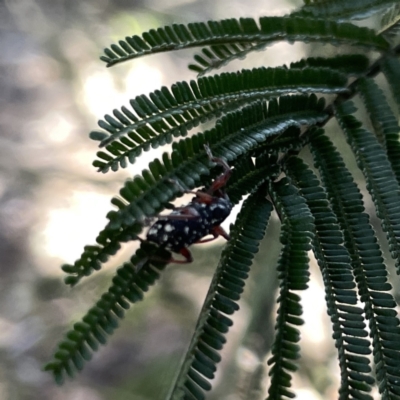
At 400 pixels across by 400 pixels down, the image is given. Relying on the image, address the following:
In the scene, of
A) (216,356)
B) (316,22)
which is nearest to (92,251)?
(216,356)

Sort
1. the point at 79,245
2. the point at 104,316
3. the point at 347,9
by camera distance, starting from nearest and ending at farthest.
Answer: the point at 104,316 < the point at 347,9 < the point at 79,245

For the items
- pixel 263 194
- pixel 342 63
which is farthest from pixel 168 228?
pixel 342 63

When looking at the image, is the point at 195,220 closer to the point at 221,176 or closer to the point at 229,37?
the point at 221,176

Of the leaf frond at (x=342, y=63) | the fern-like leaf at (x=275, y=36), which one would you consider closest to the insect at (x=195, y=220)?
the fern-like leaf at (x=275, y=36)

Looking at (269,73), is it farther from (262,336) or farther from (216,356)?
(262,336)

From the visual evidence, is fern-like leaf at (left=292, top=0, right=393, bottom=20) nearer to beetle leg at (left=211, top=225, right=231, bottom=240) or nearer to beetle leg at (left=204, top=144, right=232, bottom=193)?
beetle leg at (left=204, top=144, right=232, bottom=193)

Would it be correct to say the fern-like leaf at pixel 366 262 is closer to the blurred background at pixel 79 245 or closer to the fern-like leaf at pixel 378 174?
the fern-like leaf at pixel 378 174
